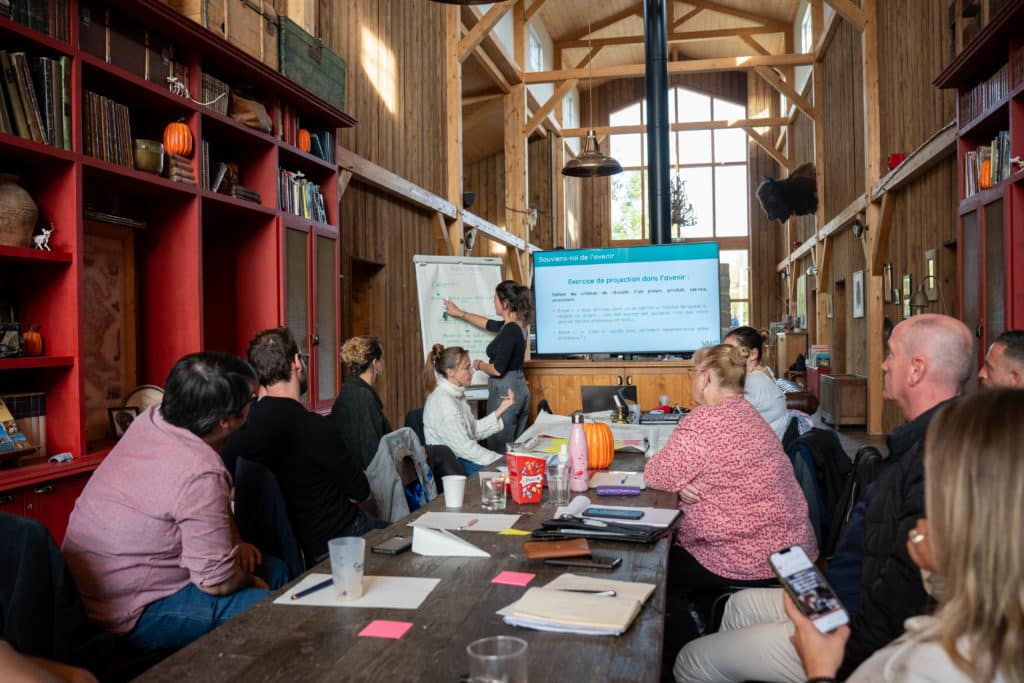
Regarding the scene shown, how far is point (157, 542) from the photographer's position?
1.99 metres

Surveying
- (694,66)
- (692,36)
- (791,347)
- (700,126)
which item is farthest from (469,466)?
(700,126)

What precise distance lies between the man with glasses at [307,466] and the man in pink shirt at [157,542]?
2.44ft

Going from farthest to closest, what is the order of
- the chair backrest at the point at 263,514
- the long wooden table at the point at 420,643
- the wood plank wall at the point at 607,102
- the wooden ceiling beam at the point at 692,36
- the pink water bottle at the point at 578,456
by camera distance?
the wood plank wall at the point at 607,102
the wooden ceiling beam at the point at 692,36
the pink water bottle at the point at 578,456
the chair backrest at the point at 263,514
the long wooden table at the point at 420,643

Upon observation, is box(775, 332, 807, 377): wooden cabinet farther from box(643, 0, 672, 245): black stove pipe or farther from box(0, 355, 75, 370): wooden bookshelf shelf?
box(0, 355, 75, 370): wooden bookshelf shelf

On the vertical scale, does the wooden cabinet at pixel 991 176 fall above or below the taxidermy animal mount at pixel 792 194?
below

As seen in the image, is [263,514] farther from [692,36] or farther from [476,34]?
[692,36]

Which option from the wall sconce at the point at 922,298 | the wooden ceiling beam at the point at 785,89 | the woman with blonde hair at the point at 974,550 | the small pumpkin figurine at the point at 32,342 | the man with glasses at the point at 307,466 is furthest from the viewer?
the wooden ceiling beam at the point at 785,89

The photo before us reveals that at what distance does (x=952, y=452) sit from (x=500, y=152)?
45.5 feet

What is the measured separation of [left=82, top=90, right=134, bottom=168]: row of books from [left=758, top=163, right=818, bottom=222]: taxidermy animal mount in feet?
35.6

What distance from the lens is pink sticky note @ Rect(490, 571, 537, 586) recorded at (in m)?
1.74

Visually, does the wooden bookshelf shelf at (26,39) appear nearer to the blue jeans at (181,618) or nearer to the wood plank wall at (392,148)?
the blue jeans at (181,618)

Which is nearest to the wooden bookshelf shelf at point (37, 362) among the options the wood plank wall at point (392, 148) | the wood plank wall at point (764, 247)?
the wood plank wall at point (392, 148)

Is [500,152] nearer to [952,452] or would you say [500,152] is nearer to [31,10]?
[31,10]

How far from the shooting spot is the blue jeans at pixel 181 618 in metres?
2.00
